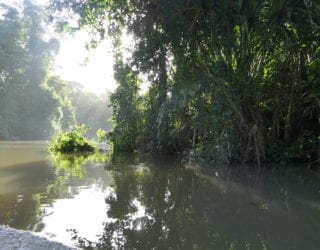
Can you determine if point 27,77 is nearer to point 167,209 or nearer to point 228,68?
point 228,68

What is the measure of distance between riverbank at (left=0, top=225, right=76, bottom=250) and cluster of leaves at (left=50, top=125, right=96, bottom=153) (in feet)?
40.2

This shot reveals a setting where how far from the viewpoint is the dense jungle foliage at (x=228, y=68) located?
28.9 feet

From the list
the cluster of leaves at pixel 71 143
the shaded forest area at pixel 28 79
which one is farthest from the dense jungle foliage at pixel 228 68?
the shaded forest area at pixel 28 79

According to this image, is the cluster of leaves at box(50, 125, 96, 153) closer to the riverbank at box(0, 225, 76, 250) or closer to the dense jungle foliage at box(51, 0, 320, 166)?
the dense jungle foliage at box(51, 0, 320, 166)

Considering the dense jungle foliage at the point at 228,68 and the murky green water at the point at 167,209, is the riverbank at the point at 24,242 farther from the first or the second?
the dense jungle foliage at the point at 228,68

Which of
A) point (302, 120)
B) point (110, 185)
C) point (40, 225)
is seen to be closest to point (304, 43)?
point (302, 120)

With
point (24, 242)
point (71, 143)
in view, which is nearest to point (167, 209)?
point (24, 242)

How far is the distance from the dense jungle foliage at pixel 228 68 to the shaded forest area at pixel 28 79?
27608 millimetres

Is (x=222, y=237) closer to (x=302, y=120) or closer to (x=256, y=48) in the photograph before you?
(x=256, y=48)

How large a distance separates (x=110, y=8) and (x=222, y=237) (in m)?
7.47

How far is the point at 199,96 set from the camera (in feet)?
31.0

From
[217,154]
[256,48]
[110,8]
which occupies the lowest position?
[217,154]

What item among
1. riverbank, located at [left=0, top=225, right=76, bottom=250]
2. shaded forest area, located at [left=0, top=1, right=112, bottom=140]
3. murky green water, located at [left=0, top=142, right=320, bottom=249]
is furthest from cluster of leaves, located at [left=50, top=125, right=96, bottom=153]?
Answer: shaded forest area, located at [left=0, top=1, right=112, bottom=140]

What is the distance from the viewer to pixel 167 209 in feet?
15.5
